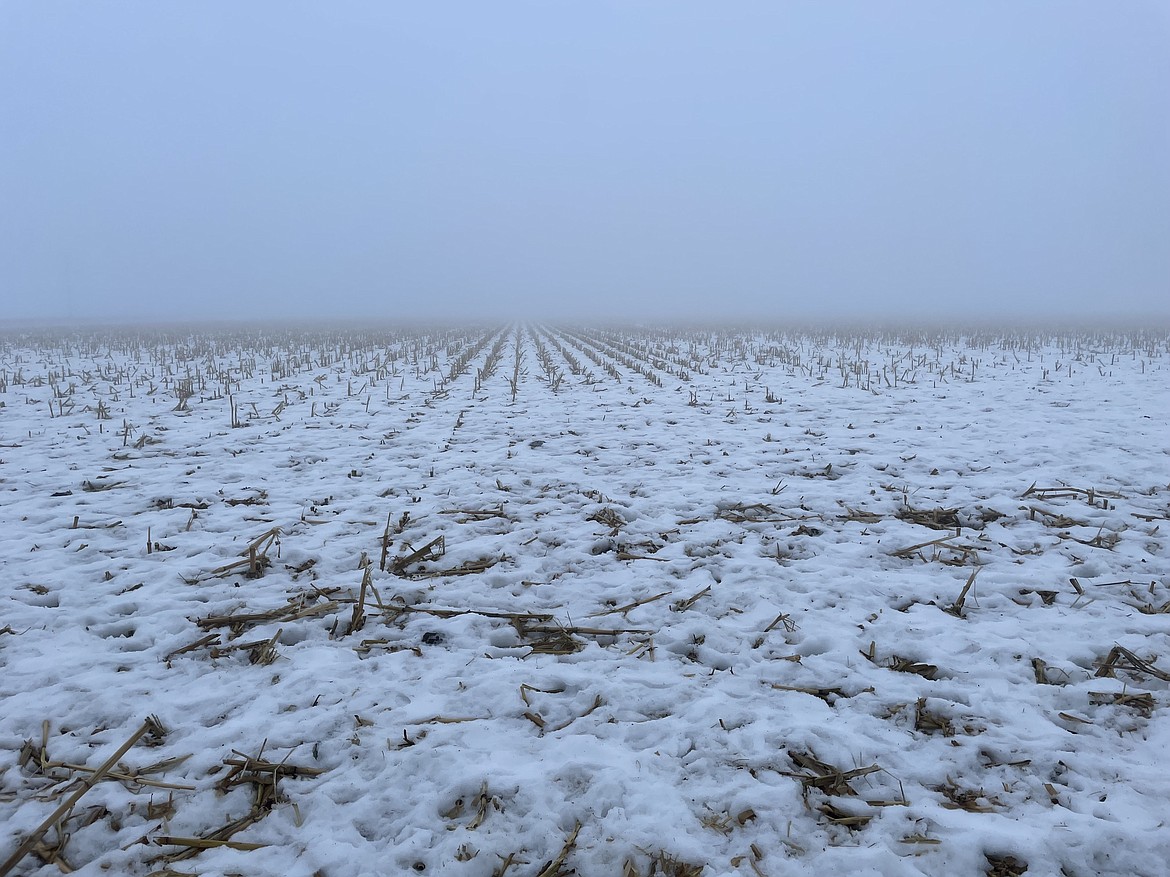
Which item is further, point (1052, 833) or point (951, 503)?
point (951, 503)

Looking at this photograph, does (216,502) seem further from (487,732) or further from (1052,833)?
(1052,833)

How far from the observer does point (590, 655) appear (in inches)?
156

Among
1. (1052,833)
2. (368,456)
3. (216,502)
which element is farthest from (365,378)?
(1052,833)

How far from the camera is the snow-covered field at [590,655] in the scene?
2.64 meters

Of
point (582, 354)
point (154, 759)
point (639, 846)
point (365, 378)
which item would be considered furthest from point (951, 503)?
point (582, 354)

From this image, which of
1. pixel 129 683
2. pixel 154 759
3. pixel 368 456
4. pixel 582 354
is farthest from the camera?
pixel 582 354

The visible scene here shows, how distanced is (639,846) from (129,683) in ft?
10.4

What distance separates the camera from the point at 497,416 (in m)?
11.0

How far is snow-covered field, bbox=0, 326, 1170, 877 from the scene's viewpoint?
2.64 metres

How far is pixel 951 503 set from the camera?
638 centimetres

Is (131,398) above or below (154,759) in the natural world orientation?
above

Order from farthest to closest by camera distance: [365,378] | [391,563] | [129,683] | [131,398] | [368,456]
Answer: [365,378] → [131,398] → [368,456] → [391,563] → [129,683]

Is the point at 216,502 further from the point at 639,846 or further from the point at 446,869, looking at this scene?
the point at 639,846

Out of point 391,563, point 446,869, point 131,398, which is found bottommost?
point 446,869
